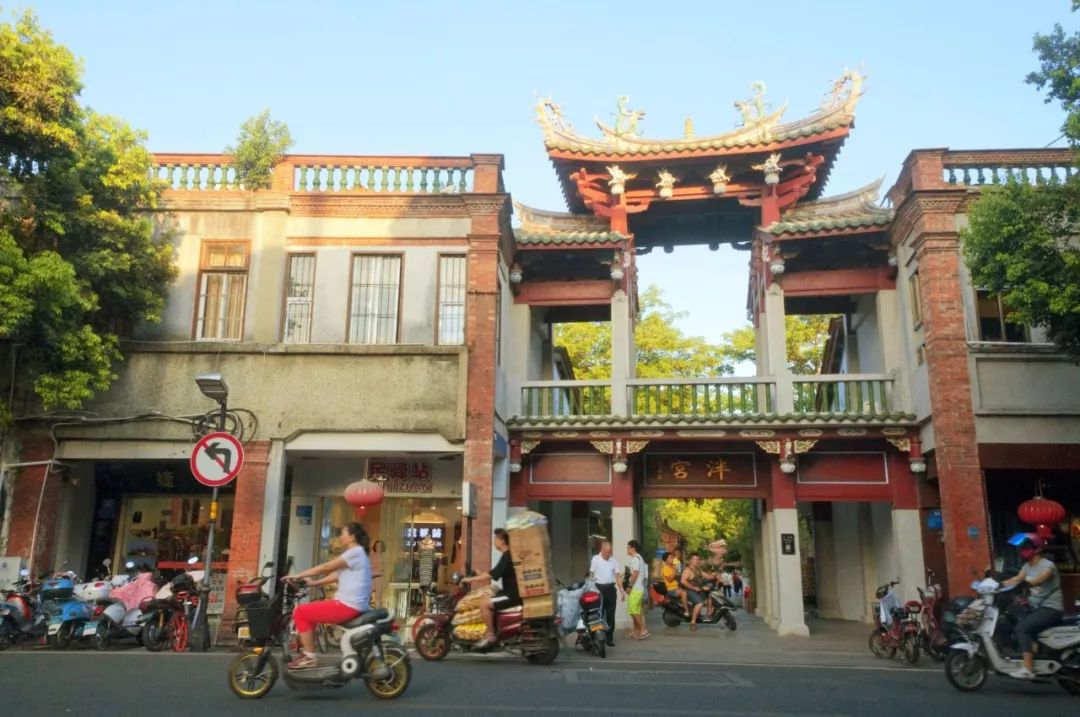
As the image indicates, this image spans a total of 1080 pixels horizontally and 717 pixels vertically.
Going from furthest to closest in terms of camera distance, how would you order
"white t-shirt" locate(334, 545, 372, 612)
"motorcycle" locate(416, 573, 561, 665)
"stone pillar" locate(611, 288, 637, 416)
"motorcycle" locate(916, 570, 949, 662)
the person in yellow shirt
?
"stone pillar" locate(611, 288, 637, 416) < the person in yellow shirt < "motorcycle" locate(916, 570, 949, 662) < "motorcycle" locate(416, 573, 561, 665) < "white t-shirt" locate(334, 545, 372, 612)

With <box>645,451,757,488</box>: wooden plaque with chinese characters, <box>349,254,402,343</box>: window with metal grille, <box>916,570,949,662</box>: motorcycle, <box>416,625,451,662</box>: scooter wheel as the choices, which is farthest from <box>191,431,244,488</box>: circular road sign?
<box>916,570,949,662</box>: motorcycle

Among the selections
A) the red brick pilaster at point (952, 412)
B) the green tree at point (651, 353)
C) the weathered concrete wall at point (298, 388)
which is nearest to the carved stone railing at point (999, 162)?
the red brick pilaster at point (952, 412)

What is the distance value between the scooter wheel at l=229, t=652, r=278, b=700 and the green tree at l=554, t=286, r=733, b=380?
23.1 metres

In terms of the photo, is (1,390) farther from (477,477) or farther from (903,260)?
(903,260)

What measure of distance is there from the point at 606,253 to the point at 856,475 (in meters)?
6.11

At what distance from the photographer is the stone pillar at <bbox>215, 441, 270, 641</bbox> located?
43.0 ft

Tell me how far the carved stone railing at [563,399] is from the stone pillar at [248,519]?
4.93m

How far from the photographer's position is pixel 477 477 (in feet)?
44.0

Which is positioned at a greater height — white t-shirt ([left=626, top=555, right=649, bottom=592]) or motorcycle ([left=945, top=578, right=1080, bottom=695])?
white t-shirt ([left=626, top=555, right=649, bottom=592])

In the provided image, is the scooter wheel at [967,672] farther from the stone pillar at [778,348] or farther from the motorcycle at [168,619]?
the motorcycle at [168,619]

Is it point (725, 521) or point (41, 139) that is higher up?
point (41, 139)

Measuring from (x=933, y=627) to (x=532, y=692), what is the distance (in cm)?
662

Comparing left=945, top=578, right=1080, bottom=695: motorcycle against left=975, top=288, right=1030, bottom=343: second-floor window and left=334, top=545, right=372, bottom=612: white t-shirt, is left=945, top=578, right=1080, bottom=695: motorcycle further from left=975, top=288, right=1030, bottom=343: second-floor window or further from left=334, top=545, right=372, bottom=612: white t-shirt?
left=975, top=288, right=1030, bottom=343: second-floor window

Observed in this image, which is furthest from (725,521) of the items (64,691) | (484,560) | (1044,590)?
(64,691)
